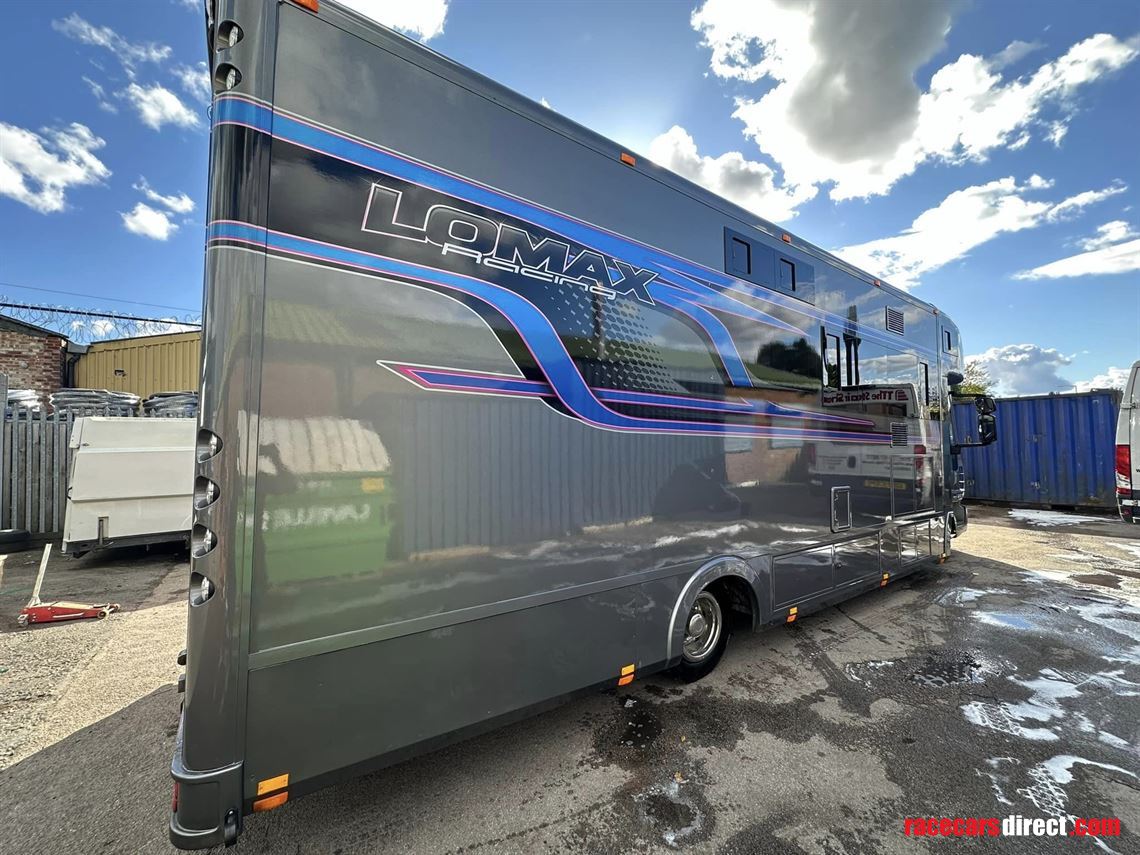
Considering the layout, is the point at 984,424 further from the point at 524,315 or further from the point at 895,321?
the point at 524,315

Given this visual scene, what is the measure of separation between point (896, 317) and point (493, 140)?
454 centimetres

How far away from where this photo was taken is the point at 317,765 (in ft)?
6.14

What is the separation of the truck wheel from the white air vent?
3.33 m

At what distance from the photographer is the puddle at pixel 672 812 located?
225 cm

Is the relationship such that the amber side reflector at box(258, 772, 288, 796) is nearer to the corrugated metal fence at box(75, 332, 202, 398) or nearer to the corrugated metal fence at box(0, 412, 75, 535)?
the corrugated metal fence at box(0, 412, 75, 535)

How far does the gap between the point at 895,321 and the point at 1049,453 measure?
941cm

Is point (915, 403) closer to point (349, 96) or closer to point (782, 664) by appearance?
point (782, 664)

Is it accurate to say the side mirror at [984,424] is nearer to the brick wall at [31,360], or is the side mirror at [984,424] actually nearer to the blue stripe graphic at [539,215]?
the blue stripe graphic at [539,215]

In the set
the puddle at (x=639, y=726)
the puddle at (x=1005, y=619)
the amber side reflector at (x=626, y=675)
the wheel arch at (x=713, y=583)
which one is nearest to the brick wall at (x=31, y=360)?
the puddle at (x=639, y=726)

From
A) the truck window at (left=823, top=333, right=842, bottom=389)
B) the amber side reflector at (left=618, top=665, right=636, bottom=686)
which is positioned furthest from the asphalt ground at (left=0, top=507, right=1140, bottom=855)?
the truck window at (left=823, top=333, right=842, bottom=389)

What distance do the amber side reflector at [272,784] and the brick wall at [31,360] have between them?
696 inches

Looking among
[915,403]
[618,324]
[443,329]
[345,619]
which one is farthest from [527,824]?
[915,403]

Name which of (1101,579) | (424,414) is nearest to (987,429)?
(1101,579)

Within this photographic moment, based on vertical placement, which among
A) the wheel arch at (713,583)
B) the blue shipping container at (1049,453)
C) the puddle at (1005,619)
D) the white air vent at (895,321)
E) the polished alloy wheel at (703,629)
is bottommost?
the puddle at (1005,619)
